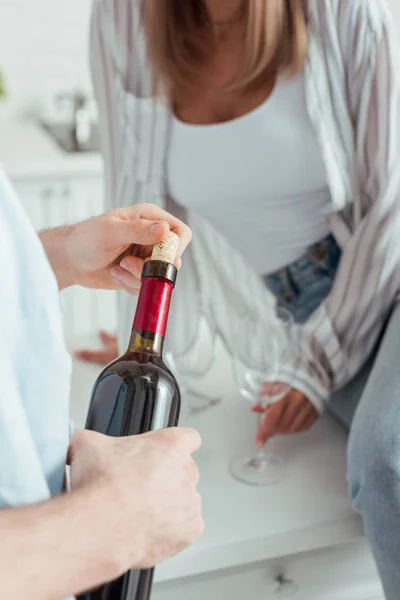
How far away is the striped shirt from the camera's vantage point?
99 cm

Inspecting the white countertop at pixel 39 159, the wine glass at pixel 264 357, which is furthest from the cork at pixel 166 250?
the white countertop at pixel 39 159

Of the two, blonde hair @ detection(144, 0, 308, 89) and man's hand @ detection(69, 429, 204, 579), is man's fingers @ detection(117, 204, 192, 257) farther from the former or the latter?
blonde hair @ detection(144, 0, 308, 89)

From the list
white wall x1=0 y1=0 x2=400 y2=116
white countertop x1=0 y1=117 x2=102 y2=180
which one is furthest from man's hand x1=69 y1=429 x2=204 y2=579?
white wall x1=0 y1=0 x2=400 y2=116

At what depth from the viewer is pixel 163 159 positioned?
1112mm

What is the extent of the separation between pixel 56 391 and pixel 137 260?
232mm

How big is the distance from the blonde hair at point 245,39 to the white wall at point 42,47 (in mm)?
1198

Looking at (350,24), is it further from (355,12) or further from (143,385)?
(143,385)

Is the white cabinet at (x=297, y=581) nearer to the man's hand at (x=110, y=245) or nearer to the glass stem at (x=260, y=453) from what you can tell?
the glass stem at (x=260, y=453)

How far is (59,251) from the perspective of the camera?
69 centimetres

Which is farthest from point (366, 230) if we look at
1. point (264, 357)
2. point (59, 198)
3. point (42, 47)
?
point (42, 47)

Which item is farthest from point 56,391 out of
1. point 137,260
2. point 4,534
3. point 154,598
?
point 154,598

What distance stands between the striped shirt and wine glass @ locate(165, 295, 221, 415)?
0.17 feet

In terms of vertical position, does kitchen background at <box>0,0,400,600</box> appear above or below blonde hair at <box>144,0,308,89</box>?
below

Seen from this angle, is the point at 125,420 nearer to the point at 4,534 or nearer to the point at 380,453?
the point at 4,534
